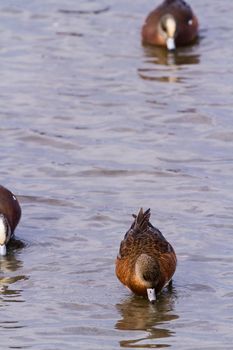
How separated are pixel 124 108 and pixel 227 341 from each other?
629 cm

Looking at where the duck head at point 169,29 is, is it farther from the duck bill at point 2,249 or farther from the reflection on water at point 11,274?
the duck bill at point 2,249

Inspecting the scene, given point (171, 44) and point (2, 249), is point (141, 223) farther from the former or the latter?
point (171, 44)

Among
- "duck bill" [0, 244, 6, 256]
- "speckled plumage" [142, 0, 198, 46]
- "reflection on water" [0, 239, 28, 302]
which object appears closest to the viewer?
"reflection on water" [0, 239, 28, 302]

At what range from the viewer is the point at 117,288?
32.6ft

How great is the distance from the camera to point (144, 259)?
978cm

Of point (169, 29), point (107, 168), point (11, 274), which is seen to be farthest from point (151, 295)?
point (169, 29)

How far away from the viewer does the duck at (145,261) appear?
9.63m

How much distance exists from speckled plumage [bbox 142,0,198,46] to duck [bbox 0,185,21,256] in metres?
6.34

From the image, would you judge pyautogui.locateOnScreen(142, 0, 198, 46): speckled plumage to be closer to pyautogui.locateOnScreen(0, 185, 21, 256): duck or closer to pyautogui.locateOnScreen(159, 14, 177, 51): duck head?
pyautogui.locateOnScreen(159, 14, 177, 51): duck head

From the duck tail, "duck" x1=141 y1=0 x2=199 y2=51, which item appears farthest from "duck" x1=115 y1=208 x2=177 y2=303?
"duck" x1=141 y1=0 x2=199 y2=51

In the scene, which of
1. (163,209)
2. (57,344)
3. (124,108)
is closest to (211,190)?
(163,209)

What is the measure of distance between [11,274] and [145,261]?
3.83 feet

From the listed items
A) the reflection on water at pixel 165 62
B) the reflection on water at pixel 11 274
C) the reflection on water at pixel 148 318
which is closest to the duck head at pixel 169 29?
the reflection on water at pixel 165 62

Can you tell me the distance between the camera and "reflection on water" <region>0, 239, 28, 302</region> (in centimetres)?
977
